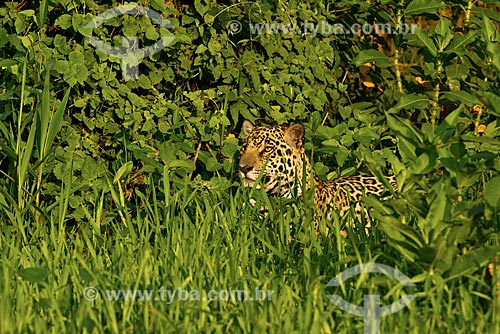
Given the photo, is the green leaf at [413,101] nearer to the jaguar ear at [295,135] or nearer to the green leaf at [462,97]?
the green leaf at [462,97]

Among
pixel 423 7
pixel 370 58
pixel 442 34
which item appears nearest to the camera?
pixel 442 34

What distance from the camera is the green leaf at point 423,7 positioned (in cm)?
786

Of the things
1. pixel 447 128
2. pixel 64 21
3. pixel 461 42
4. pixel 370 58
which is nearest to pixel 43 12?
pixel 64 21

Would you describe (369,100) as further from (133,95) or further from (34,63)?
(34,63)

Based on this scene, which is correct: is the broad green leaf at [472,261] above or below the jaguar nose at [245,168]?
below

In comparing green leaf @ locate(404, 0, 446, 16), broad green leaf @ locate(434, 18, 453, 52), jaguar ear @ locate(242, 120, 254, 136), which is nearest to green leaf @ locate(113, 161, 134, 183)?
jaguar ear @ locate(242, 120, 254, 136)

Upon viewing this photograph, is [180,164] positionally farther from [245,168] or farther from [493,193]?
[493,193]

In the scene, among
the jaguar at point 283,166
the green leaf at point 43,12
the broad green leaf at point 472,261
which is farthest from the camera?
the jaguar at point 283,166

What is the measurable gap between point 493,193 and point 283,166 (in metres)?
2.79

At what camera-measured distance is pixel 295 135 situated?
298 inches

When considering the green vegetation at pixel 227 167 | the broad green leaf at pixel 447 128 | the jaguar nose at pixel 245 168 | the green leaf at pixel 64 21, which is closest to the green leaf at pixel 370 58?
the green vegetation at pixel 227 167

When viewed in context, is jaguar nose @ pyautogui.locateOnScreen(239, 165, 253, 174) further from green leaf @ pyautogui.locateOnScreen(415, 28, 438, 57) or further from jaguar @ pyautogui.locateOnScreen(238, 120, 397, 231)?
green leaf @ pyautogui.locateOnScreen(415, 28, 438, 57)

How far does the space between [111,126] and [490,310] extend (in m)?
3.54

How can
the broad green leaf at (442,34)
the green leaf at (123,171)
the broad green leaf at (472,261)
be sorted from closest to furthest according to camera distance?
the broad green leaf at (472,261), the green leaf at (123,171), the broad green leaf at (442,34)
